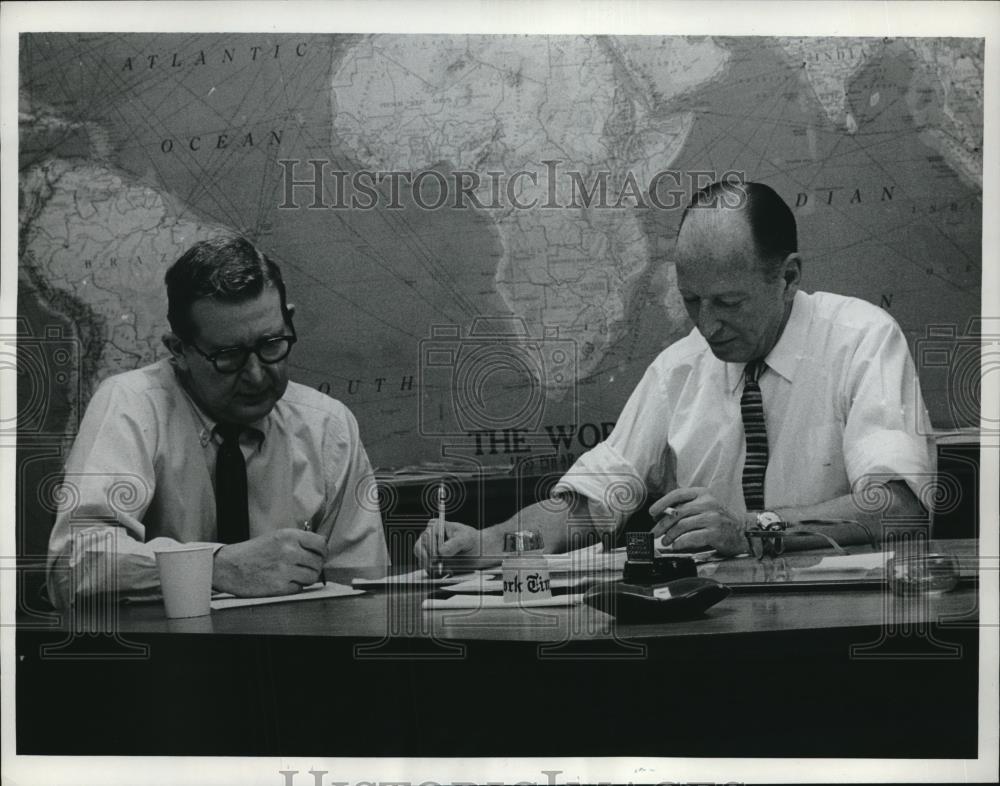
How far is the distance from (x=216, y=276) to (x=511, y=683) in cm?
130

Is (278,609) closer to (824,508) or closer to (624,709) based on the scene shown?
(624,709)

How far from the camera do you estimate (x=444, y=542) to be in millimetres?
2719

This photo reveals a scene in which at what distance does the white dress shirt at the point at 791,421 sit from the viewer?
2709 millimetres

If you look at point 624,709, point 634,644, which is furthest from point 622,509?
point 624,709

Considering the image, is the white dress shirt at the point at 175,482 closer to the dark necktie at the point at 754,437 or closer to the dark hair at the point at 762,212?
the dark necktie at the point at 754,437

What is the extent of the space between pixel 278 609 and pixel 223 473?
385 mm

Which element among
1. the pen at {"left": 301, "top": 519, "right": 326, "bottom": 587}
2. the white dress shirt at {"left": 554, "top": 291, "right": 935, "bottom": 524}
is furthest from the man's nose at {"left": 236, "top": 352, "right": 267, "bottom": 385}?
the white dress shirt at {"left": 554, "top": 291, "right": 935, "bottom": 524}

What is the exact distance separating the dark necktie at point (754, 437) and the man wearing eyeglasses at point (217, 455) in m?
0.97

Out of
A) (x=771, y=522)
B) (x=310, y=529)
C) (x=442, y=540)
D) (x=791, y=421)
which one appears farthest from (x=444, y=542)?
(x=791, y=421)

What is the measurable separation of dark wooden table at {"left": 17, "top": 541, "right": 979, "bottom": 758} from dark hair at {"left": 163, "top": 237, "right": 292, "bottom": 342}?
75cm

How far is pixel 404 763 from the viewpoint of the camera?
2.70 meters

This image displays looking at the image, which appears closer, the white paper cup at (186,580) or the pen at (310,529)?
the white paper cup at (186,580)

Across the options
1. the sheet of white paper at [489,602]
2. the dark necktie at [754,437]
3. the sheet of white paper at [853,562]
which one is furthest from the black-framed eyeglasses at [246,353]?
the sheet of white paper at [853,562]

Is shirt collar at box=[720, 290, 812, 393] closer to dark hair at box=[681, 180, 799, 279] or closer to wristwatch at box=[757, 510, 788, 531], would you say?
dark hair at box=[681, 180, 799, 279]
